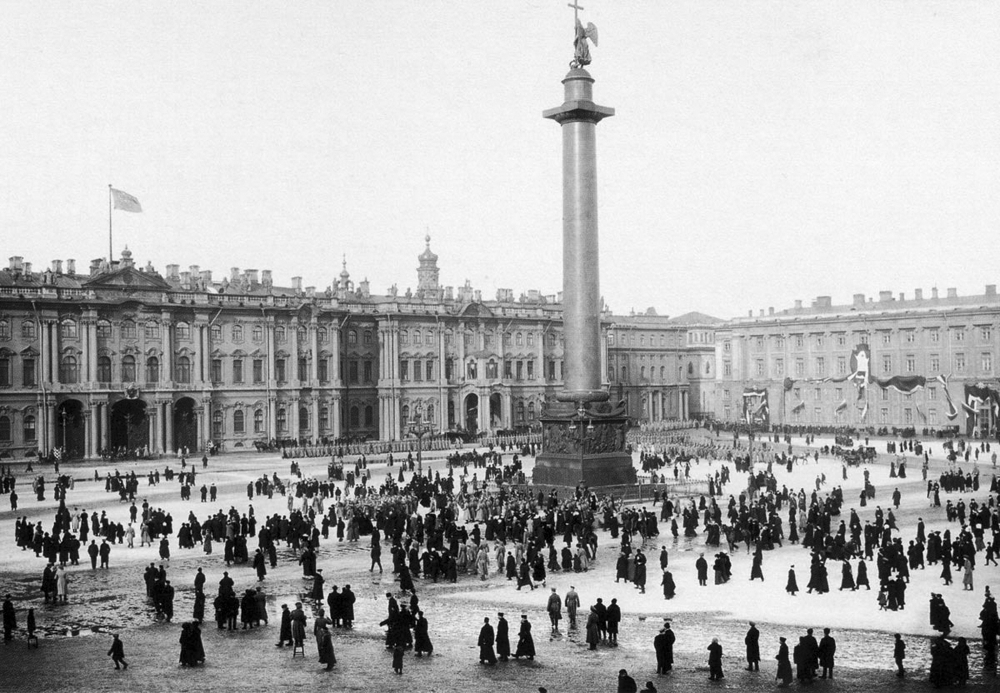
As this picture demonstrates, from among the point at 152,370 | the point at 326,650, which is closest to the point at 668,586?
the point at 326,650

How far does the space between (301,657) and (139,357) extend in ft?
170

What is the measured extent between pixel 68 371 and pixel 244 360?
1175cm

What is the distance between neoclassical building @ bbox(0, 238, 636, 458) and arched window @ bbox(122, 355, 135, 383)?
3.7 inches

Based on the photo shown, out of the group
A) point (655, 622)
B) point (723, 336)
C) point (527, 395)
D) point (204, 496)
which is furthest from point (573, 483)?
point (723, 336)

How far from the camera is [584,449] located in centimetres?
3894

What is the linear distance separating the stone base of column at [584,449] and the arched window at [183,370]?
35504 mm

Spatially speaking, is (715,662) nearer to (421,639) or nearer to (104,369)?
(421,639)

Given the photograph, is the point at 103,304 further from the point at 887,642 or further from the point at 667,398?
the point at 667,398

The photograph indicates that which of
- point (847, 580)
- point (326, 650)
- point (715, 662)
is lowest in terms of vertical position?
point (847, 580)

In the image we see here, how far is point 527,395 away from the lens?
288ft

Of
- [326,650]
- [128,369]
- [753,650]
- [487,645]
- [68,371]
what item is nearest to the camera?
[753,650]

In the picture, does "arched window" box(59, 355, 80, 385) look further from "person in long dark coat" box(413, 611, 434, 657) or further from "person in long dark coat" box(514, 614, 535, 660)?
"person in long dark coat" box(514, 614, 535, 660)

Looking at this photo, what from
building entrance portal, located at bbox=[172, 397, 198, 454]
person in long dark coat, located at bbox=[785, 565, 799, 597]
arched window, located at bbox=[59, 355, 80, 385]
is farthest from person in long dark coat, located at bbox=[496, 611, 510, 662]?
building entrance portal, located at bbox=[172, 397, 198, 454]

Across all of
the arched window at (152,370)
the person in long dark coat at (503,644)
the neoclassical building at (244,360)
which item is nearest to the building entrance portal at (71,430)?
the neoclassical building at (244,360)
